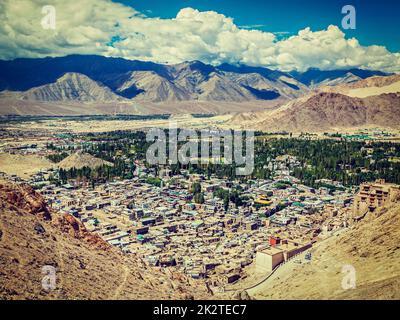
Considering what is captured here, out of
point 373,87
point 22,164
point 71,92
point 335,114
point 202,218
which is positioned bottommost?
point 202,218

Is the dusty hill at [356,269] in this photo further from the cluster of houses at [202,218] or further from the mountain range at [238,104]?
the mountain range at [238,104]

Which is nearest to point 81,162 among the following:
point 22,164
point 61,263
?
point 22,164

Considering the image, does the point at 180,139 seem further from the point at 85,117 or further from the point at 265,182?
the point at 85,117

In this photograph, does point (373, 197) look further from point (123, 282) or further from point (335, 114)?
point (335, 114)

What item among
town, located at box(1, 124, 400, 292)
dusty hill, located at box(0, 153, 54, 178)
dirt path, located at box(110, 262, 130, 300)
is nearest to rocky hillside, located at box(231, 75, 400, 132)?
town, located at box(1, 124, 400, 292)

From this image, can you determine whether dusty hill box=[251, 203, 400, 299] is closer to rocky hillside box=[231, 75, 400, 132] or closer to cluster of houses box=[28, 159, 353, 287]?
cluster of houses box=[28, 159, 353, 287]

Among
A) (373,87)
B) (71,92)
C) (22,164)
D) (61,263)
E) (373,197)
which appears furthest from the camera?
(71,92)

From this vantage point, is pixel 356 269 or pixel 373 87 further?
pixel 373 87
